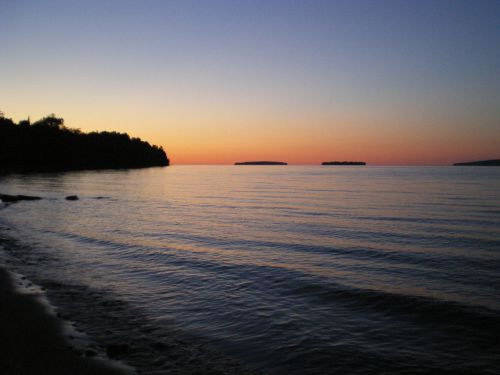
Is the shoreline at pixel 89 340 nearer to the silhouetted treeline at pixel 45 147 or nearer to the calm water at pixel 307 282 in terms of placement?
the calm water at pixel 307 282

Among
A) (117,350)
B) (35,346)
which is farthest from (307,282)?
(35,346)

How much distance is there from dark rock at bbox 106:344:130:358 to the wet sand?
0.40 meters

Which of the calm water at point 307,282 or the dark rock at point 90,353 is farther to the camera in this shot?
the calm water at point 307,282

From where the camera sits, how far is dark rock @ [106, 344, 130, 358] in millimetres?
6856

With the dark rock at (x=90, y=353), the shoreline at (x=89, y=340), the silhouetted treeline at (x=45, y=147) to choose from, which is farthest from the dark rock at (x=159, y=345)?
the silhouetted treeline at (x=45, y=147)

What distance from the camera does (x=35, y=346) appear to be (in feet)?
22.5

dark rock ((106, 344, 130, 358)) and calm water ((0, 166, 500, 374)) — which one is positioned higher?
dark rock ((106, 344, 130, 358))

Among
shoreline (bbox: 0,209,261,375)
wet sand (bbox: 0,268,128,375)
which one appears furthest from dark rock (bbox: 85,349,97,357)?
wet sand (bbox: 0,268,128,375)

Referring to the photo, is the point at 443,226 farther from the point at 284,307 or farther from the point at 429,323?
the point at 284,307

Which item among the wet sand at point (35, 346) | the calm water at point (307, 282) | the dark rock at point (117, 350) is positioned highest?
the wet sand at point (35, 346)

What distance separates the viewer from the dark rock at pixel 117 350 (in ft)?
22.5

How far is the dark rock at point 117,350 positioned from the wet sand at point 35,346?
0.40 meters

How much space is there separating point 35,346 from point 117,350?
1592 millimetres

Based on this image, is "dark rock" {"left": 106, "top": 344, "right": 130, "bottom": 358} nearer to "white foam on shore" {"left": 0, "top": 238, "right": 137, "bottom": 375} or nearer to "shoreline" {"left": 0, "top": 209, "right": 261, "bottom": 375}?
"shoreline" {"left": 0, "top": 209, "right": 261, "bottom": 375}
